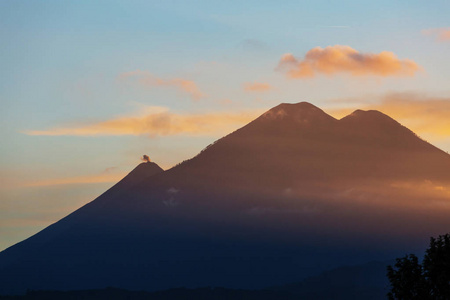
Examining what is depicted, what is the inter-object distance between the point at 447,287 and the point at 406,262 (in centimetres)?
435

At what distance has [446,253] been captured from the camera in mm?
64500

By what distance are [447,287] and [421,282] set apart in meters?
2.55

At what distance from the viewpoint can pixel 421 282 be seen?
2584 inches

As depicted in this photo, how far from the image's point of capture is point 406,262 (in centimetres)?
6688

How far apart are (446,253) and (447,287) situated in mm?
2655

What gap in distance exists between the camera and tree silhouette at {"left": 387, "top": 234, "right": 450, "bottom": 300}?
209 ft

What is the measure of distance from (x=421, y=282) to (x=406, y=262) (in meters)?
2.09

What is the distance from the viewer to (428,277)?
214 feet

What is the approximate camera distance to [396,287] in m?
66.9

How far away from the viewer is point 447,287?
63562 millimetres

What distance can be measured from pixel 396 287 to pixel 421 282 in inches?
86.8

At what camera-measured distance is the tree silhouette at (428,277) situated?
6384 centimetres
